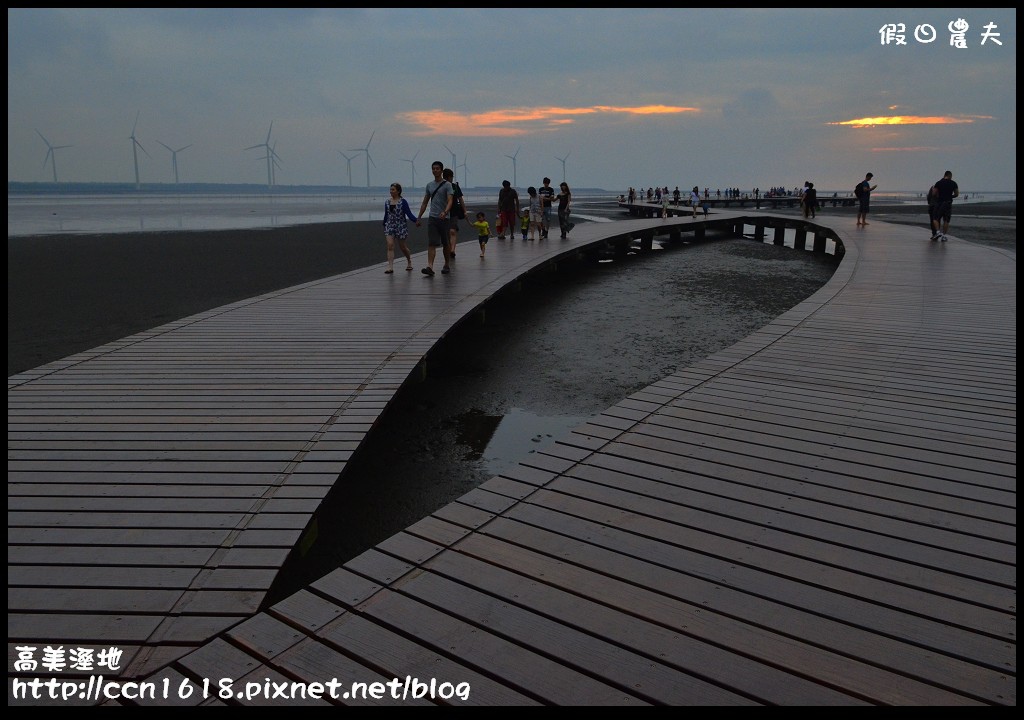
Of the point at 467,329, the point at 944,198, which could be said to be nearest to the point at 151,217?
the point at 467,329

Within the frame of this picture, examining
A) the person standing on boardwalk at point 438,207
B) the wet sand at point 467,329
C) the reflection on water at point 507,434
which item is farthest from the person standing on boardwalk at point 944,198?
the reflection on water at point 507,434

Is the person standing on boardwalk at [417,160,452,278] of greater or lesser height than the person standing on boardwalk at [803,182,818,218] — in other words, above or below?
below

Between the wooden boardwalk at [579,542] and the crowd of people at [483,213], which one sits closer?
the wooden boardwalk at [579,542]

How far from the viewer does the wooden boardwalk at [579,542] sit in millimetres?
2193

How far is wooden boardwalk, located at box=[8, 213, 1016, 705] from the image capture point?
2.19m

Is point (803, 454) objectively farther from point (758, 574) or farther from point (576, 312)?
point (576, 312)

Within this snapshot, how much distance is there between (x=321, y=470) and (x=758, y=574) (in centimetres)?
219

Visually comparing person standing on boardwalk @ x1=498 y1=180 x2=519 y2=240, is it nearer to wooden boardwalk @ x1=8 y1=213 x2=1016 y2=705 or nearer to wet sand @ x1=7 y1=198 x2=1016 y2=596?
wet sand @ x1=7 y1=198 x2=1016 y2=596

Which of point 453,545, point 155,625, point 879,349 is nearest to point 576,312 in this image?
point 879,349

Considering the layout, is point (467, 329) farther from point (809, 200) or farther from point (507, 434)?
point (809, 200)

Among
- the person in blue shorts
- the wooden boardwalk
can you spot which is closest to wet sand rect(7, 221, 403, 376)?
the wooden boardwalk

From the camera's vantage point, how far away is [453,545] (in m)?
2.90

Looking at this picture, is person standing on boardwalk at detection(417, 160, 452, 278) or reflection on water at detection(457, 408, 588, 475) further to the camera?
person standing on boardwalk at detection(417, 160, 452, 278)

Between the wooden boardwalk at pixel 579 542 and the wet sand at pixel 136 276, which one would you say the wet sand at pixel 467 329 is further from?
the wooden boardwalk at pixel 579 542
